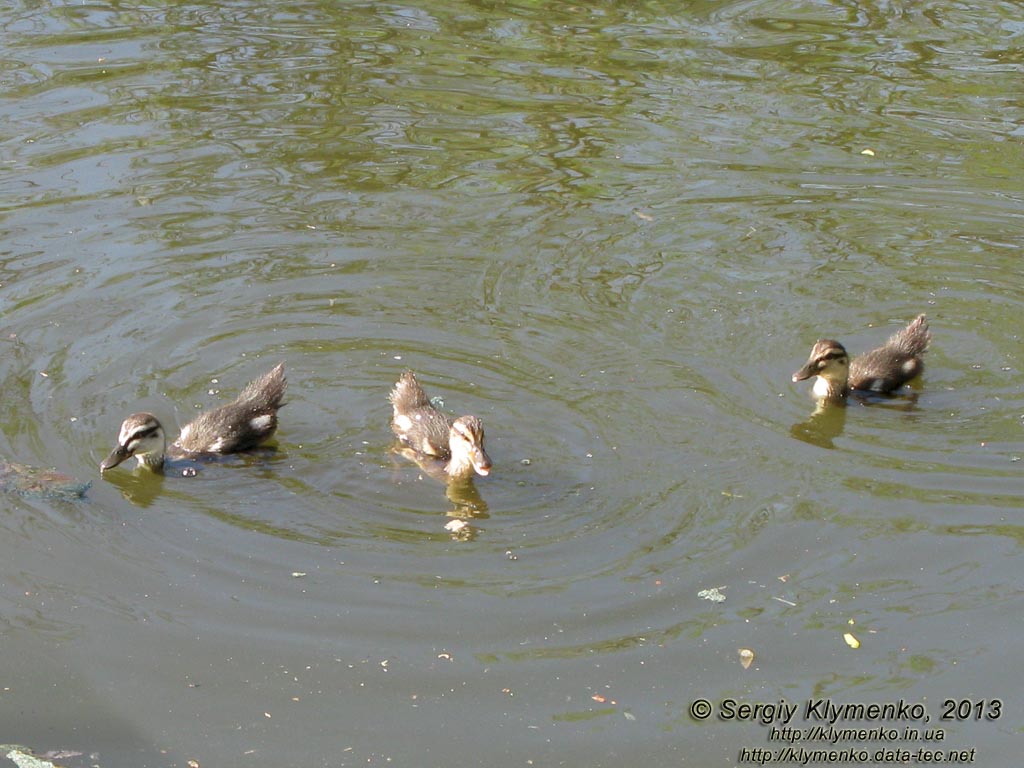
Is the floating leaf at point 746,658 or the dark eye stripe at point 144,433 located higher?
the dark eye stripe at point 144,433

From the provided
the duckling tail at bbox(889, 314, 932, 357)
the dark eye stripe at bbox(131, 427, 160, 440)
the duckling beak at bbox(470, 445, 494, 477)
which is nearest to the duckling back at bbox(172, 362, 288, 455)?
the dark eye stripe at bbox(131, 427, 160, 440)

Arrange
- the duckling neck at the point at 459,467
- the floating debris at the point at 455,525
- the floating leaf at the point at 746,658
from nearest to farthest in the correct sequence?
the floating leaf at the point at 746,658 → the floating debris at the point at 455,525 → the duckling neck at the point at 459,467

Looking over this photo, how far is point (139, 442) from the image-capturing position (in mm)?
7785

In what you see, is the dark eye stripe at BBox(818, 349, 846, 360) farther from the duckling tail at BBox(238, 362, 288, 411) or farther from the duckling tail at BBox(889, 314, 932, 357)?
the duckling tail at BBox(238, 362, 288, 411)

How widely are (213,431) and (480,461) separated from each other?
1.49 meters

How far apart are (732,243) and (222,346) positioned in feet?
12.5

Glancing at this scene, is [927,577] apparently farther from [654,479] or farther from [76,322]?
[76,322]

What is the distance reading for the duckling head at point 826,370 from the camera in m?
8.82

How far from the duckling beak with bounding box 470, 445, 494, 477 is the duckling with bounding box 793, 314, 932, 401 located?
2188 millimetres

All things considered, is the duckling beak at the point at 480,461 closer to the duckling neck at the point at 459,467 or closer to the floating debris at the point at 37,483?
the duckling neck at the point at 459,467

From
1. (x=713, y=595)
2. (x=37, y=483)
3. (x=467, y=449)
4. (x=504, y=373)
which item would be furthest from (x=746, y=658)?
(x=37, y=483)

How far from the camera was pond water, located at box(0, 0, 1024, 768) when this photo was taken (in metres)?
6.28

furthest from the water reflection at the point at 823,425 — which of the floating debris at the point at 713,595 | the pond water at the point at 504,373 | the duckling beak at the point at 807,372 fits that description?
the floating debris at the point at 713,595

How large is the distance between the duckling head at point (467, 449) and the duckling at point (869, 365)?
218 centimetres
